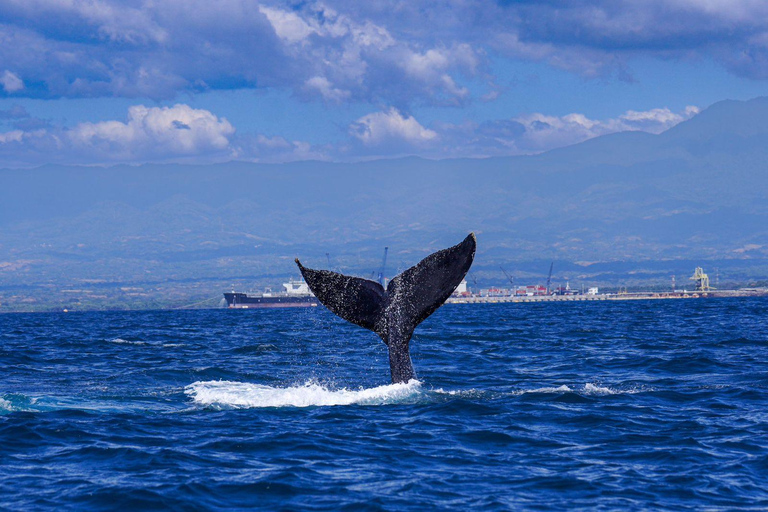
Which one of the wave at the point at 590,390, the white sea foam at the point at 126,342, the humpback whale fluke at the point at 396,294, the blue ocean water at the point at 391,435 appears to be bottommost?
the blue ocean water at the point at 391,435

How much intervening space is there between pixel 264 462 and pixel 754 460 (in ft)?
18.3

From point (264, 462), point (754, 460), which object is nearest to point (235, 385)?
point (264, 462)

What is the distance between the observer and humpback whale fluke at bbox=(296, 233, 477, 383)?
46.9 feet

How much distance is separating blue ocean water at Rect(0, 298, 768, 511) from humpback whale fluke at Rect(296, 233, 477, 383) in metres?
1.32

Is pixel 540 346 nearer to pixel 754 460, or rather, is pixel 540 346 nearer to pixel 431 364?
pixel 431 364

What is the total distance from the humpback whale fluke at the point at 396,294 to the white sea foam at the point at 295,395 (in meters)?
1.22

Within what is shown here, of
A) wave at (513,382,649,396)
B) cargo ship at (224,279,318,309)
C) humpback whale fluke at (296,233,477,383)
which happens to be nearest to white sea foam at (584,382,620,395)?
wave at (513,382,649,396)

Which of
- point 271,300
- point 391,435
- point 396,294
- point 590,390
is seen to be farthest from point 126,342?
point 271,300

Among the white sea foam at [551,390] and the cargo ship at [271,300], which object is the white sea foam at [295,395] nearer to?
the white sea foam at [551,390]

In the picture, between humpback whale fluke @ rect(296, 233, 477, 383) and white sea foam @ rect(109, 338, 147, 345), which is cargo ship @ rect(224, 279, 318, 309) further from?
humpback whale fluke @ rect(296, 233, 477, 383)

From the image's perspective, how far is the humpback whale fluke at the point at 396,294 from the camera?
46.9 feet

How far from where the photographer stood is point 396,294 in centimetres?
1470

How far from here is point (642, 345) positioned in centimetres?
2800

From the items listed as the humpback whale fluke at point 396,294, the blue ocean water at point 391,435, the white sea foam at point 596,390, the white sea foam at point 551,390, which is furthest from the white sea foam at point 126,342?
the humpback whale fluke at point 396,294
